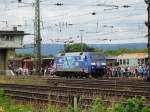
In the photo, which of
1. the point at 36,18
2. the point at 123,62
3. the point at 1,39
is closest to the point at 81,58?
the point at 36,18

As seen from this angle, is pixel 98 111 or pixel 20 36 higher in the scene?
pixel 20 36

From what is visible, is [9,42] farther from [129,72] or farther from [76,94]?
[76,94]

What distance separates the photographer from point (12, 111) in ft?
36.7

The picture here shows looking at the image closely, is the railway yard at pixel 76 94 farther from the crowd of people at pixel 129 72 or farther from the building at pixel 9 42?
the building at pixel 9 42

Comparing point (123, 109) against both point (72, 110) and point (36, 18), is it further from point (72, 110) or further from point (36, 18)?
point (36, 18)

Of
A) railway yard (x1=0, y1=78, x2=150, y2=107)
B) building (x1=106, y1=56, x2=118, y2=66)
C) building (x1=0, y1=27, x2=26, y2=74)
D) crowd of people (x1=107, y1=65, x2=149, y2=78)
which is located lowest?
railway yard (x1=0, y1=78, x2=150, y2=107)

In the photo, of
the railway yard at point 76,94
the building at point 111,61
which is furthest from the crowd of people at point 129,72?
the building at point 111,61

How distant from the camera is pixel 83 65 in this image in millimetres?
59125

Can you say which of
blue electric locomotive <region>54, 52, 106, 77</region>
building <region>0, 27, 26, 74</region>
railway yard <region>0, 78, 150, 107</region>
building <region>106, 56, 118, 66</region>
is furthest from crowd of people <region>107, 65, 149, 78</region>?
building <region>0, 27, 26, 74</region>

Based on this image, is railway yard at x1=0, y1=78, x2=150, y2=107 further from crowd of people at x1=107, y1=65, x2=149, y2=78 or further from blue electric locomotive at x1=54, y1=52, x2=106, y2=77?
blue electric locomotive at x1=54, y1=52, x2=106, y2=77

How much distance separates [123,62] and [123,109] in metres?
71.9

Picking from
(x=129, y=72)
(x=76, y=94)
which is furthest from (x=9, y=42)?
(x=76, y=94)

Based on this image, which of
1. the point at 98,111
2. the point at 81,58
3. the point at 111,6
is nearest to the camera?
the point at 98,111

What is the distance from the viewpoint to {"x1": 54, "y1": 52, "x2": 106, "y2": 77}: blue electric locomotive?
58.9 m
